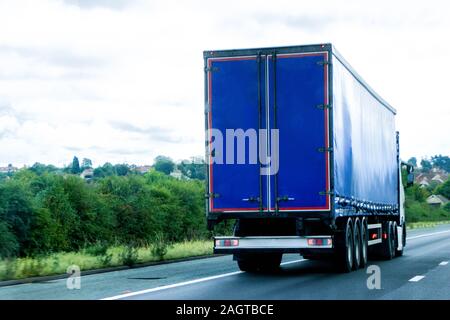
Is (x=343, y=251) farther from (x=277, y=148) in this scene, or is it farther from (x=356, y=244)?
(x=277, y=148)

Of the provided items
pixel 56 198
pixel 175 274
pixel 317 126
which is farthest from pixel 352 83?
pixel 56 198

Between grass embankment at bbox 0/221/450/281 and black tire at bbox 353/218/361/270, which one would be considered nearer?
grass embankment at bbox 0/221/450/281

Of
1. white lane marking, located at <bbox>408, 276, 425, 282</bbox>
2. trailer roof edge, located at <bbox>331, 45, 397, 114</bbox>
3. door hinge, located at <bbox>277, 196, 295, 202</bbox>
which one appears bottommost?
white lane marking, located at <bbox>408, 276, 425, 282</bbox>

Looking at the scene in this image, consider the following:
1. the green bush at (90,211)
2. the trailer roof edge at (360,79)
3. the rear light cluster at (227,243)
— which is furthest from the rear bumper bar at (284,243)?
the green bush at (90,211)

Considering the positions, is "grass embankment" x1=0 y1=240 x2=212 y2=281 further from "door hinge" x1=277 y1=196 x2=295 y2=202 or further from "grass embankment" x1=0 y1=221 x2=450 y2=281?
"door hinge" x1=277 y1=196 x2=295 y2=202

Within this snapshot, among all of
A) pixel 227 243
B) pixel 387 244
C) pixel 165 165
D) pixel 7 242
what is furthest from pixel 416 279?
pixel 165 165

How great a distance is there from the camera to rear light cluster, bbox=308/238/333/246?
1746 centimetres

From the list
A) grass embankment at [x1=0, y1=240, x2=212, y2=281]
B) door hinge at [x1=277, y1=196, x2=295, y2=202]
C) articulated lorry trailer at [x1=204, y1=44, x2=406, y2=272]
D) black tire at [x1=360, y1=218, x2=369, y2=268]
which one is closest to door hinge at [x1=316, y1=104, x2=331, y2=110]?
articulated lorry trailer at [x1=204, y1=44, x2=406, y2=272]

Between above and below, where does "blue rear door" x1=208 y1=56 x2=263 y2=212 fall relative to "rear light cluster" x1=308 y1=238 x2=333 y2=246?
above

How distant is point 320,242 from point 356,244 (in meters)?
2.66

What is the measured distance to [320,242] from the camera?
17484 mm

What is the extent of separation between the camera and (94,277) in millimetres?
17875

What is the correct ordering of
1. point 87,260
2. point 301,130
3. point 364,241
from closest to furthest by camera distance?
point 301,130, point 364,241, point 87,260
